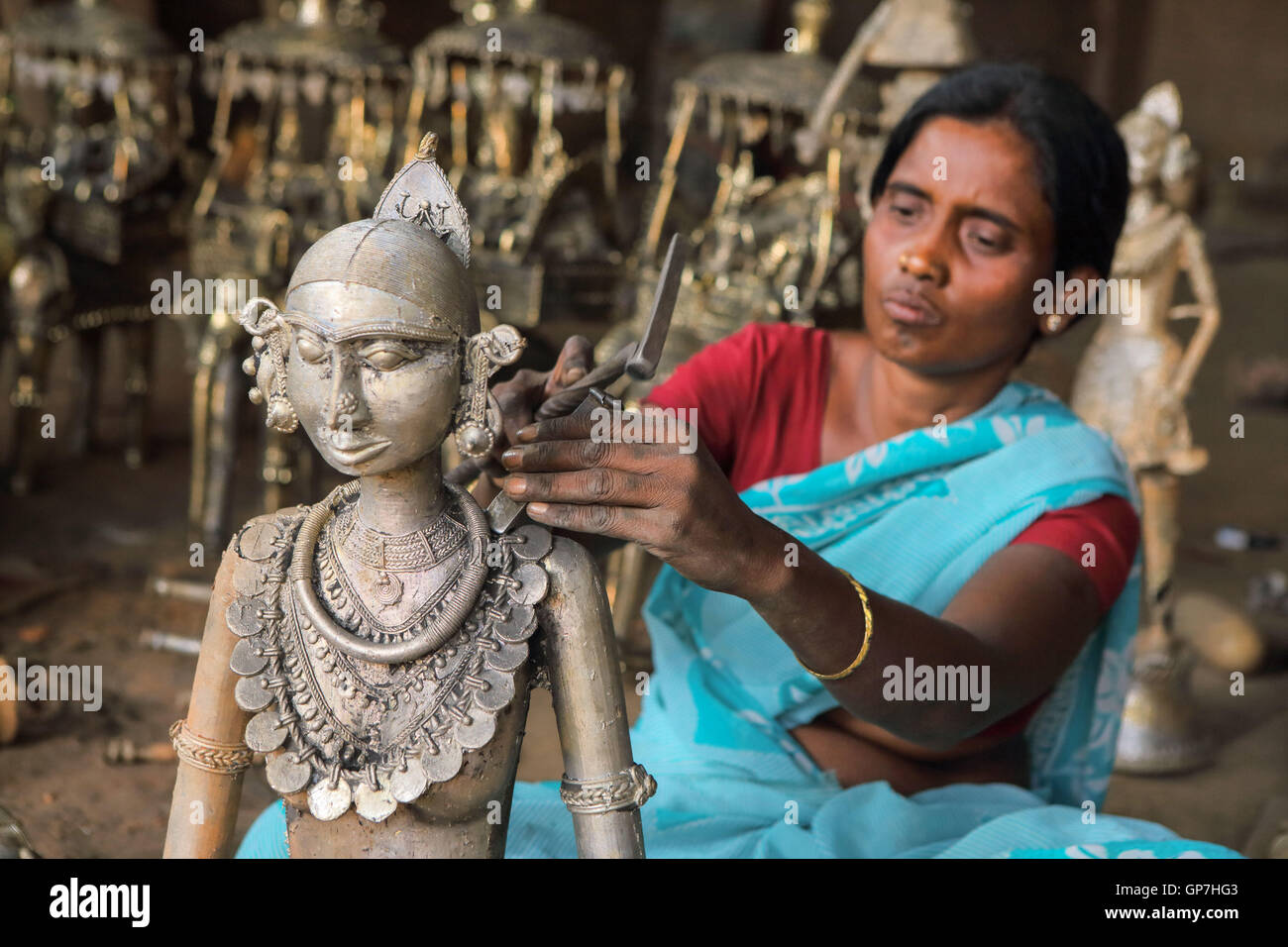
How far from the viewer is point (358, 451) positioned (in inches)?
44.8

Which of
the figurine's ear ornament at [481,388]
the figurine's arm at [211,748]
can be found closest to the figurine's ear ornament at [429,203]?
the figurine's ear ornament at [481,388]

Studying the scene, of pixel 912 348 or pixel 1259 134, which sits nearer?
pixel 912 348

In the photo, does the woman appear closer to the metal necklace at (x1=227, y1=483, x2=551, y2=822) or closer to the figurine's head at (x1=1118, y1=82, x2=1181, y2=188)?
the metal necklace at (x1=227, y1=483, x2=551, y2=822)

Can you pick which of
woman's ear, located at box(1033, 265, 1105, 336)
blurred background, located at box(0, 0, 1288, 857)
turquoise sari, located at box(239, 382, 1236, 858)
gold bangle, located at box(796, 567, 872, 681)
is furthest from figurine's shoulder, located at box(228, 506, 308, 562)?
blurred background, located at box(0, 0, 1288, 857)

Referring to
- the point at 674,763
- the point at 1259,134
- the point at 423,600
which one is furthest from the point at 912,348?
the point at 1259,134

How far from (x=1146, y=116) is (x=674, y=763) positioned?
2271 mm

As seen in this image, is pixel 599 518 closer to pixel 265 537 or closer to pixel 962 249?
pixel 265 537

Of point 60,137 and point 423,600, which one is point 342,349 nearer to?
point 423,600

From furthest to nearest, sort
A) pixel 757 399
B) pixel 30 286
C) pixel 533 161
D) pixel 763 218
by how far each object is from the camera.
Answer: pixel 30 286, pixel 533 161, pixel 763 218, pixel 757 399

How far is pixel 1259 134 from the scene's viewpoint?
31.4ft

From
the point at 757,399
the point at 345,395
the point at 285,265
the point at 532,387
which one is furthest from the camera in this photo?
the point at 285,265

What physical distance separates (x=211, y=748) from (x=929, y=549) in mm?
921

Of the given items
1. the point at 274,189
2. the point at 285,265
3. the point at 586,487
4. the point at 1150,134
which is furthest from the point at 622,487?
the point at 274,189

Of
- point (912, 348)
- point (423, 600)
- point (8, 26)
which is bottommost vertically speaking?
point (423, 600)
